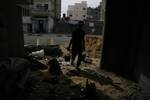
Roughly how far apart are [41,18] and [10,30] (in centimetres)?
2983

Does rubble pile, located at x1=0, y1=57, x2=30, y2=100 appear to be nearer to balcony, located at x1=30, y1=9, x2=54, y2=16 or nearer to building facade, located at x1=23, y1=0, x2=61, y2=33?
building facade, located at x1=23, y1=0, x2=61, y2=33

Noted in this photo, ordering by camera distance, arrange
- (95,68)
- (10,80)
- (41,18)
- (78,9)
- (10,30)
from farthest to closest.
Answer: (78,9)
(41,18)
(95,68)
(10,30)
(10,80)

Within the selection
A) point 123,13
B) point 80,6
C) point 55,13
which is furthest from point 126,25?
point 80,6

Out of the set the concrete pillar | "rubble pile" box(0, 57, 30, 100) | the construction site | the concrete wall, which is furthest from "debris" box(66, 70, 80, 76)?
"rubble pile" box(0, 57, 30, 100)

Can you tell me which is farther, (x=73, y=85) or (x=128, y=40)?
(x=128, y=40)

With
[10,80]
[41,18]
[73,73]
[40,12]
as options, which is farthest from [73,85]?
[40,12]

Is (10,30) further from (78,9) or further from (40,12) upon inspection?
(78,9)

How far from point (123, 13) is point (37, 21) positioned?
96.9ft

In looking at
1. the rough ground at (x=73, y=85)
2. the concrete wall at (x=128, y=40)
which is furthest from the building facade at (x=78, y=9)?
the rough ground at (x=73, y=85)

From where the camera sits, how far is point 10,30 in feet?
23.4

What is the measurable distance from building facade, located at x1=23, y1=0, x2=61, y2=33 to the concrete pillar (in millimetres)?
26563

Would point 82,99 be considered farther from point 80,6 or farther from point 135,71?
point 80,6

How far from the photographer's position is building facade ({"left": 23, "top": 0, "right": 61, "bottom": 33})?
116ft

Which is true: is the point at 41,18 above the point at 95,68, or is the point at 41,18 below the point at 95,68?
above
